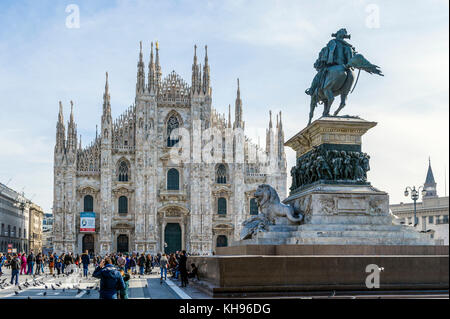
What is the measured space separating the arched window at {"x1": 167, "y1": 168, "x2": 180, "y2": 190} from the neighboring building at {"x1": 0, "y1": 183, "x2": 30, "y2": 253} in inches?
1026

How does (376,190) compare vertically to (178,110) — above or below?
below

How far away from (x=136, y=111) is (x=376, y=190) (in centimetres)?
4293

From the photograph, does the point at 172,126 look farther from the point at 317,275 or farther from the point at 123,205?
the point at 317,275

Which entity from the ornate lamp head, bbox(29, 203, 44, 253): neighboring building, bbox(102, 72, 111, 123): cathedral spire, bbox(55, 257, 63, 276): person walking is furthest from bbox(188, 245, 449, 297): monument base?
bbox(29, 203, 44, 253): neighboring building

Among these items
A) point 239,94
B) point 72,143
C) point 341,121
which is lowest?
point 341,121

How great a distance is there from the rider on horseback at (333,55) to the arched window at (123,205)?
41.2 m

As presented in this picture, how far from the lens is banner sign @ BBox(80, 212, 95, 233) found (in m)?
53.4

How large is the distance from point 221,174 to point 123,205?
9.42m

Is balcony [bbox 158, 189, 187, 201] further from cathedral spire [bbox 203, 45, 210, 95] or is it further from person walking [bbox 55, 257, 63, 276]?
person walking [bbox 55, 257, 63, 276]

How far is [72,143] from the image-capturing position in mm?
54875

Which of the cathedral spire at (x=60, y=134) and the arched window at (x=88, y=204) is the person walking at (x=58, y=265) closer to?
the arched window at (x=88, y=204)
